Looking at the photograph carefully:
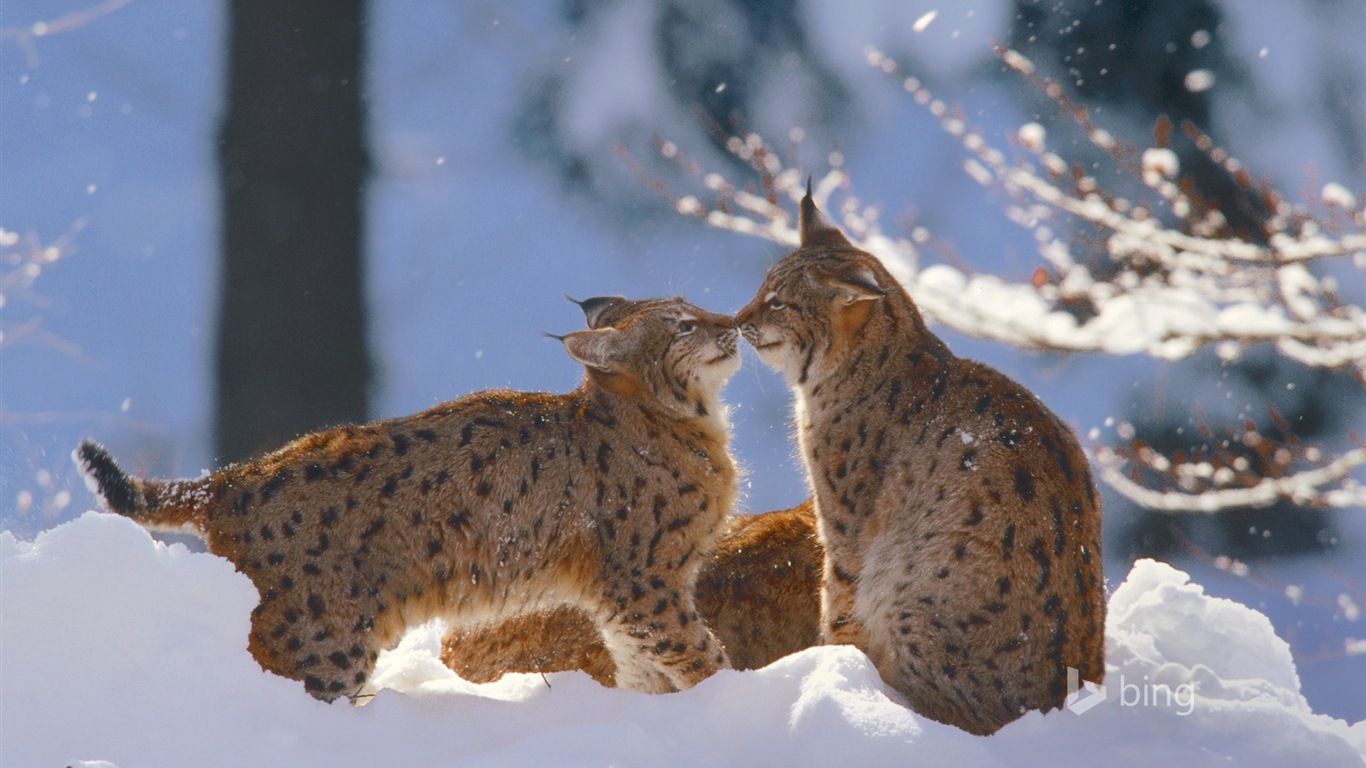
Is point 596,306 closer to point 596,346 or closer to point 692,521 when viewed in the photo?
point 596,346

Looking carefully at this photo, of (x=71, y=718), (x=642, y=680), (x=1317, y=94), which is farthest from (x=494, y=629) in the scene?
(x=1317, y=94)

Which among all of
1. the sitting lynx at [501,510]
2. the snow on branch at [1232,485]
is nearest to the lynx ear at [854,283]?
the sitting lynx at [501,510]

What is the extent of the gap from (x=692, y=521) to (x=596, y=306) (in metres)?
1.31

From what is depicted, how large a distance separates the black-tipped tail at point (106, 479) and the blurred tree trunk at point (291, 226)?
10.0 ft

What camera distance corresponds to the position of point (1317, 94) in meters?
8.60

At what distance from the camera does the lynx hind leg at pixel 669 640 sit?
14.7 ft

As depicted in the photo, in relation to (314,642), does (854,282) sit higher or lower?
higher

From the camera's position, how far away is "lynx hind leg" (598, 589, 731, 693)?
4.47 metres

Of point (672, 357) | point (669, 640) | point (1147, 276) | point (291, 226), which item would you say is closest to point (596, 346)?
point (672, 357)

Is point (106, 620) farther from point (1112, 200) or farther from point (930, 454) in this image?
point (1112, 200)

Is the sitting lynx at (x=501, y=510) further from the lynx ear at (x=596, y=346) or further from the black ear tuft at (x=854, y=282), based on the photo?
the black ear tuft at (x=854, y=282)

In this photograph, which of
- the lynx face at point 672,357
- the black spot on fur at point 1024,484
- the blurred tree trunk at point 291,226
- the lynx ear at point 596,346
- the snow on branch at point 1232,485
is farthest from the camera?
the snow on branch at point 1232,485

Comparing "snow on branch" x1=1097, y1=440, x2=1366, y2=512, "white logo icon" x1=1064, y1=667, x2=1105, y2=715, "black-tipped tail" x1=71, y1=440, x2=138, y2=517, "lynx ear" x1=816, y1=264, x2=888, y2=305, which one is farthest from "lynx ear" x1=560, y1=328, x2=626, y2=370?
"snow on branch" x1=1097, y1=440, x2=1366, y2=512

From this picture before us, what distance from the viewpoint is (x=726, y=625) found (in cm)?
489
